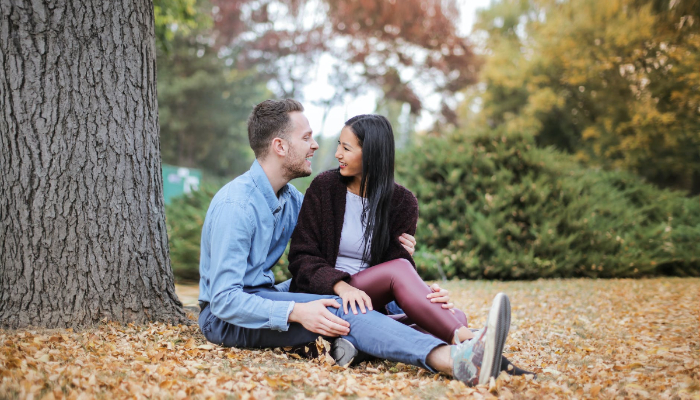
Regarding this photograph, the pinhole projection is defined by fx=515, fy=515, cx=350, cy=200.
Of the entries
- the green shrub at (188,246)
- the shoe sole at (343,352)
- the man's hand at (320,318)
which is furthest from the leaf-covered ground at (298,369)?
the green shrub at (188,246)

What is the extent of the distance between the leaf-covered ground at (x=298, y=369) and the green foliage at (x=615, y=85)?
4721 millimetres

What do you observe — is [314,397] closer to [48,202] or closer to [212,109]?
[48,202]

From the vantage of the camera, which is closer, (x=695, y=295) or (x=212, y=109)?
(x=695, y=295)

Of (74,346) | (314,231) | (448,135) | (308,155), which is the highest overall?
(448,135)

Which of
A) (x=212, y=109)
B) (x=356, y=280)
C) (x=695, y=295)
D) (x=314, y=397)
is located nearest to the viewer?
(x=314, y=397)

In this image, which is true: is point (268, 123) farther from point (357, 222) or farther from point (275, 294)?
point (275, 294)

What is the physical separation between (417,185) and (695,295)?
11.3 feet

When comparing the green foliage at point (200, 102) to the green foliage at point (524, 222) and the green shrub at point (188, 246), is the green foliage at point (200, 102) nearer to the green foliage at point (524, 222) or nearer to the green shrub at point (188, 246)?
the green shrub at point (188, 246)

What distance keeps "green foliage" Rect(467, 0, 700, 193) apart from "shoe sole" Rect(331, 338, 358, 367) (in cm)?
584

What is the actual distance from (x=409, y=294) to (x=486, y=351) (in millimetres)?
525

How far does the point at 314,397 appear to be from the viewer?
199 cm

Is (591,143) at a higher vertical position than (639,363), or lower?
higher

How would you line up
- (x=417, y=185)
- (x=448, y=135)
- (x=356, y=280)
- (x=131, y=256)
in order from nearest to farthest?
(x=356, y=280)
(x=131, y=256)
(x=417, y=185)
(x=448, y=135)

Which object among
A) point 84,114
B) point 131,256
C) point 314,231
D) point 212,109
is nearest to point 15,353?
point 131,256
